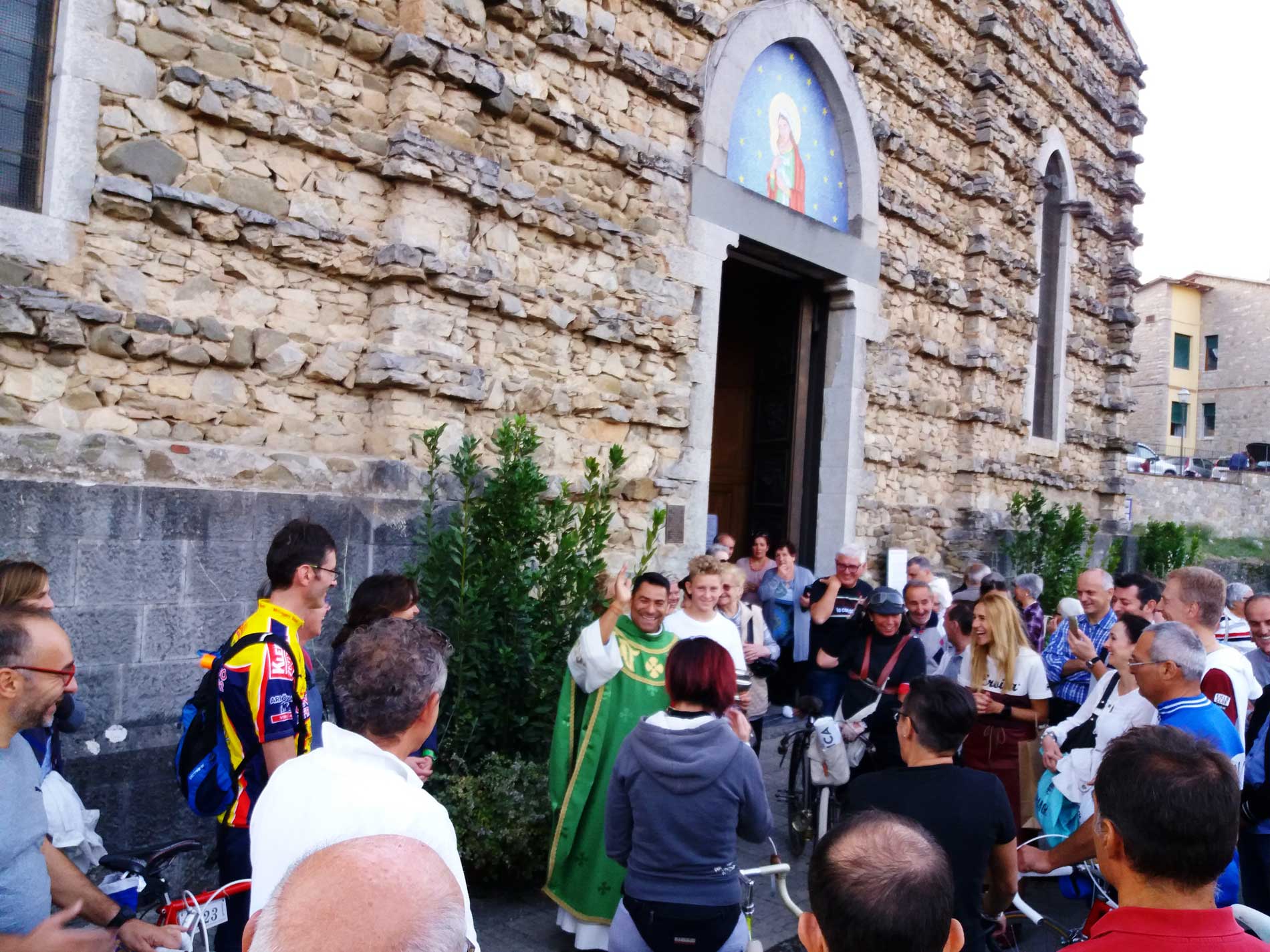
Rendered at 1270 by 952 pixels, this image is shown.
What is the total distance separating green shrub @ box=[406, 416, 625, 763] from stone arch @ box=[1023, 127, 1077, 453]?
9.84 metres

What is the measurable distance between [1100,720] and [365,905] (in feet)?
12.8

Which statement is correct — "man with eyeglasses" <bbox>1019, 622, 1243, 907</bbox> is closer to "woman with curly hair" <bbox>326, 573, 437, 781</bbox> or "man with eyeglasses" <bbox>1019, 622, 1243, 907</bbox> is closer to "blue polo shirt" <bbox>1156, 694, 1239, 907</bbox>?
"blue polo shirt" <bbox>1156, 694, 1239, 907</bbox>

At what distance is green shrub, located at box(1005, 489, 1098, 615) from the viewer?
1167 cm

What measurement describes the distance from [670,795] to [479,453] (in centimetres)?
358

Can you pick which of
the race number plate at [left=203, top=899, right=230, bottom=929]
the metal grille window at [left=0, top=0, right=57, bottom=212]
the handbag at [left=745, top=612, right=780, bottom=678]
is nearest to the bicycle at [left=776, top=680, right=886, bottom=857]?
the handbag at [left=745, top=612, right=780, bottom=678]

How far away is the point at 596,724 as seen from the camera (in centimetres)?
452

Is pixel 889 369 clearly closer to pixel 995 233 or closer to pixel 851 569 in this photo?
pixel 995 233

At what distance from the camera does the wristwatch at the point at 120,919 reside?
262 centimetres

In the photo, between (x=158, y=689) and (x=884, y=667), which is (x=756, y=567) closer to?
(x=884, y=667)

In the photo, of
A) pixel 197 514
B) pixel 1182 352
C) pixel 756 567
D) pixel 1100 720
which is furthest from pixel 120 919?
pixel 1182 352

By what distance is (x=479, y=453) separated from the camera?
637 centimetres

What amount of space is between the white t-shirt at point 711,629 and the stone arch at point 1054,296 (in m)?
9.47

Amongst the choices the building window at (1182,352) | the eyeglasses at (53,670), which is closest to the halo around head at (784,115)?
the eyeglasses at (53,670)

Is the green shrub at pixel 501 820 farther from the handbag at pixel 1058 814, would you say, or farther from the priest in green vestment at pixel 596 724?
the handbag at pixel 1058 814
